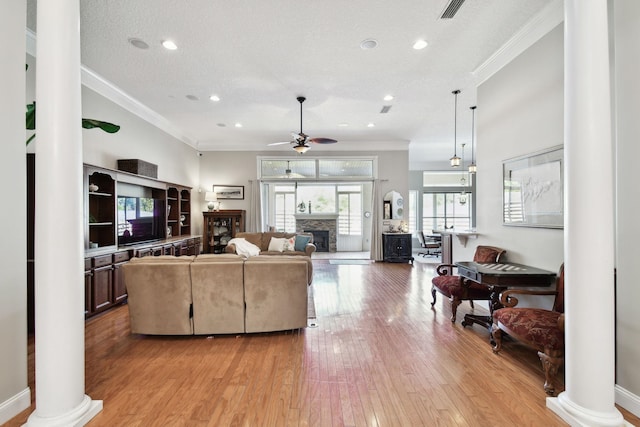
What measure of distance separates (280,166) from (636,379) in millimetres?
7467

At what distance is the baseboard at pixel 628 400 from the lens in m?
1.87

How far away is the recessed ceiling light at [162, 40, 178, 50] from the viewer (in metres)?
3.34

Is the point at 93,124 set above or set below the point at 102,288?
above

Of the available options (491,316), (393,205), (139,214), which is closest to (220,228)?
(139,214)

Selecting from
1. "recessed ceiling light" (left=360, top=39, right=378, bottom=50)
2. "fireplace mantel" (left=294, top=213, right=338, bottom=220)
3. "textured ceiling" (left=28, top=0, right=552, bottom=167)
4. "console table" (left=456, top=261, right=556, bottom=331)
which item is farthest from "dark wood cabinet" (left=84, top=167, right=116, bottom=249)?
"fireplace mantel" (left=294, top=213, right=338, bottom=220)

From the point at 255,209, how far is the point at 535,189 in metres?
6.37

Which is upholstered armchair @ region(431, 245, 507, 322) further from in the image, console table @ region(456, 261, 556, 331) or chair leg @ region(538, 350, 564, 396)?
chair leg @ region(538, 350, 564, 396)

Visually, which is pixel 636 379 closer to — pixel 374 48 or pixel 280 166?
pixel 374 48

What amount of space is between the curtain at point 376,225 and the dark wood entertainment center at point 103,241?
195 inches

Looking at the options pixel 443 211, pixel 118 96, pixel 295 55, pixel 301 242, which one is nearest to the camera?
pixel 295 55

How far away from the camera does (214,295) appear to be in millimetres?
3049

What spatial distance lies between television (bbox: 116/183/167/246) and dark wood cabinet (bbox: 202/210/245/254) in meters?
1.78

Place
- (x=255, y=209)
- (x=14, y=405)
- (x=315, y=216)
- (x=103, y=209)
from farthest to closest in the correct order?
1. (x=315, y=216)
2. (x=255, y=209)
3. (x=103, y=209)
4. (x=14, y=405)

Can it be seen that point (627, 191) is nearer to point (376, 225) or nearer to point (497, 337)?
point (497, 337)
